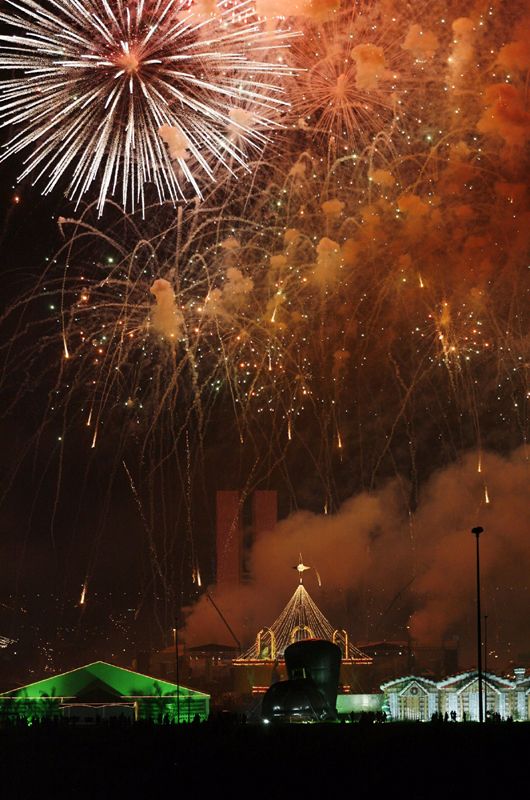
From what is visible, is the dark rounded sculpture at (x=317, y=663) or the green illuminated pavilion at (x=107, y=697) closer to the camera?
the green illuminated pavilion at (x=107, y=697)

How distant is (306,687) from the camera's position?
204 feet

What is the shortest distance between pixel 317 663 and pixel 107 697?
39.6ft

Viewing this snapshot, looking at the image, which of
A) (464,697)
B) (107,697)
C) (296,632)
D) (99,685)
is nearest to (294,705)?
(107,697)

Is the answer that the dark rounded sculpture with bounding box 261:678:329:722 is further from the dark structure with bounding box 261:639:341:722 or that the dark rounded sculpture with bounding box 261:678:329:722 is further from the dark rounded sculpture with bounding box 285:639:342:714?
the dark rounded sculpture with bounding box 285:639:342:714

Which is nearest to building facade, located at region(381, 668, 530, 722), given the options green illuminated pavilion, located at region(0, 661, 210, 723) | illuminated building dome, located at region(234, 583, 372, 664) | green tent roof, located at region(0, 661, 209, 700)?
illuminated building dome, located at region(234, 583, 372, 664)

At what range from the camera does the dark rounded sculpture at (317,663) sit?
2680 inches

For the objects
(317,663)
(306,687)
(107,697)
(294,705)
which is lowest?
(294,705)

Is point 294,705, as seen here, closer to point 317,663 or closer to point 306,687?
point 306,687

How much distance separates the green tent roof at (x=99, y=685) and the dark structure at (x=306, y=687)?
5.22m

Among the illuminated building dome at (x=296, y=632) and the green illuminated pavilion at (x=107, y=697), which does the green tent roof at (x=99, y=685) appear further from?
the illuminated building dome at (x=296, y=632)

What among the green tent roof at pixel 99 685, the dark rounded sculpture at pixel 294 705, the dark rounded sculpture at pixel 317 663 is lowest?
the dark rounded sculpture at pixel 294 705

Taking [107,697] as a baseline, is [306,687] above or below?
above

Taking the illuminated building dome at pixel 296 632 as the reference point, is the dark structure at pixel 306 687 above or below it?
below

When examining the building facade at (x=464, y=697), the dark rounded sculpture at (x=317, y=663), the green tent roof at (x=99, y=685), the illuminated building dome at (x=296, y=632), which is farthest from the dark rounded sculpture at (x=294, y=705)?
the illuminated building dome at (x=296, y=632)
